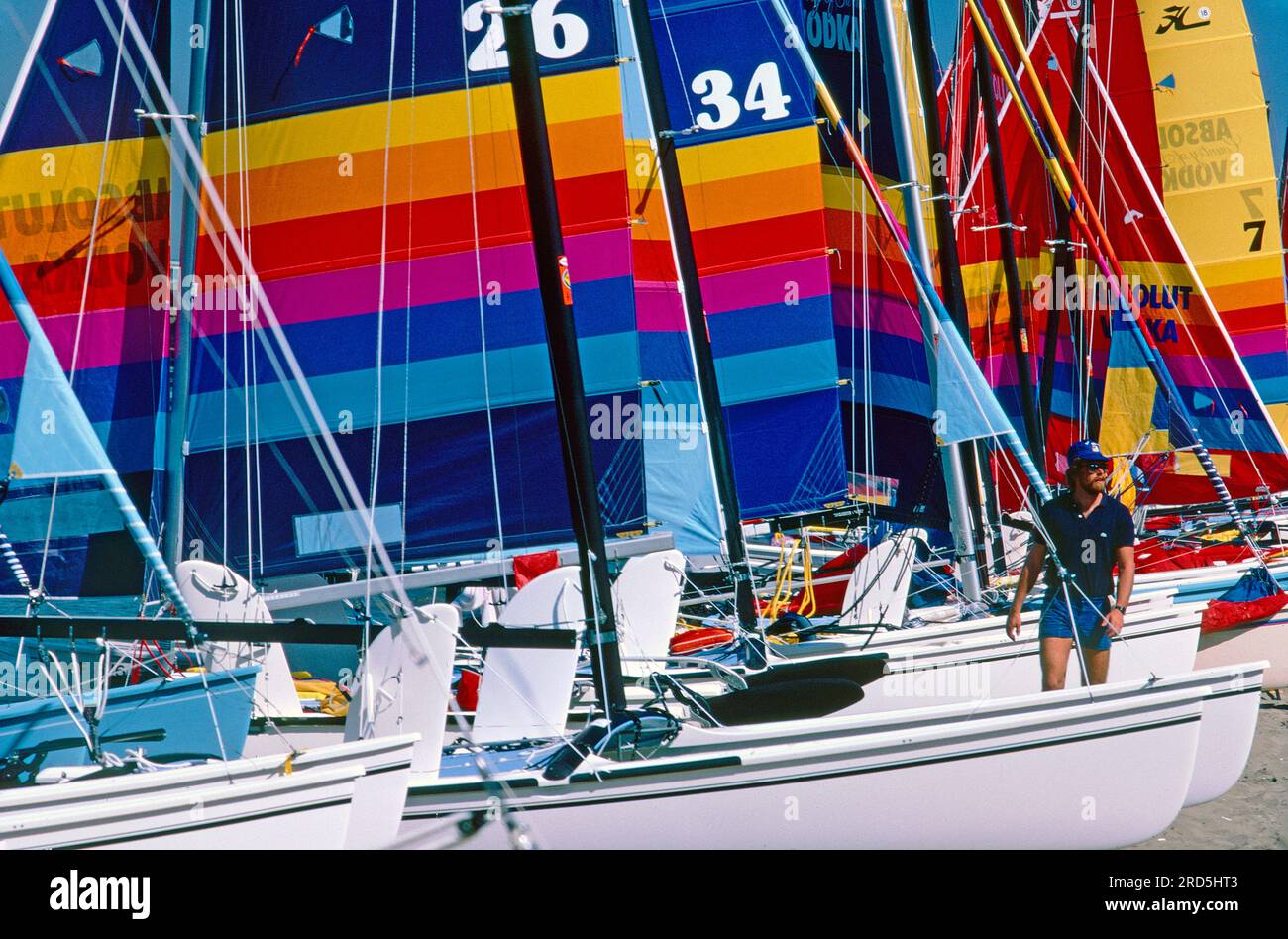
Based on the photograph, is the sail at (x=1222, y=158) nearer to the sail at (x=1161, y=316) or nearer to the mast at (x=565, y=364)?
the sail at (x=1161, y=316)

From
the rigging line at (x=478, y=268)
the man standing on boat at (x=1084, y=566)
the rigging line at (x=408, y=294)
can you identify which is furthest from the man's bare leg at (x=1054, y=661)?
the rigging line at (x=408, y=294)

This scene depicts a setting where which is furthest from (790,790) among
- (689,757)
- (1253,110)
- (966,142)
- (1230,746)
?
(1253,110)

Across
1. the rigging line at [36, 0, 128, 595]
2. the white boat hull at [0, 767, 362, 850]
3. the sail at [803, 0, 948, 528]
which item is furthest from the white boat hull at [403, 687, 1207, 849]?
the sail at [803, 0, 948, 528]

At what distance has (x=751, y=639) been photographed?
8367 millimetres

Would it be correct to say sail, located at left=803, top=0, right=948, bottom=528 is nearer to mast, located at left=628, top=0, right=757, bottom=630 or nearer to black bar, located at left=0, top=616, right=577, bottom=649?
mast, located at left=628, top=0, right=757, bottom=630

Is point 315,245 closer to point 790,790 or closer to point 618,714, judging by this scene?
point 618,714

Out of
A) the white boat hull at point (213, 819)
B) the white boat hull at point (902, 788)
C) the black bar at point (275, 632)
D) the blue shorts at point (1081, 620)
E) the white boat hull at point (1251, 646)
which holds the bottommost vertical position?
the white boat hull at point (1251, 646)

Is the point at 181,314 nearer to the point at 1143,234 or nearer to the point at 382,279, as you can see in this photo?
the point at 382,279

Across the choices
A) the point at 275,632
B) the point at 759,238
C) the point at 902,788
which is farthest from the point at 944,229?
the point at 275,632

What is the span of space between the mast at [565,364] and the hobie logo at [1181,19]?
451 inches

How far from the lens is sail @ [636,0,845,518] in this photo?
12.2 meters

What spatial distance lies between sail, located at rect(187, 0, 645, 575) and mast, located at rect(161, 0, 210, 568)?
13cm

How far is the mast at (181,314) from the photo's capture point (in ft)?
30.5

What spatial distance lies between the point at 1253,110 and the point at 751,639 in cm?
1039
